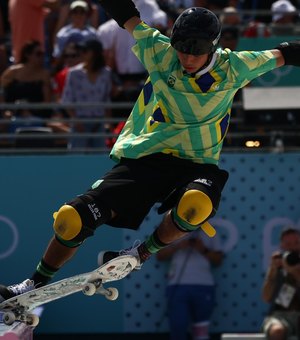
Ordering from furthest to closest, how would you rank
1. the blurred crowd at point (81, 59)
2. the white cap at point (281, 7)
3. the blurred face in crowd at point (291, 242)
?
the white cap at point (281, 7) → the blurred crowd at point (81, 59) → the blurred face in crowd at point (291, 242)

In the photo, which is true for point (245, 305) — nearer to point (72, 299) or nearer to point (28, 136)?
point (72, 299)

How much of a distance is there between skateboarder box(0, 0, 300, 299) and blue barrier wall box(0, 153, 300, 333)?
14.9 feet

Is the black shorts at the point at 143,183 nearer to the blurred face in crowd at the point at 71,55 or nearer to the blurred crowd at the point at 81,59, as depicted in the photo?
the blurred crowd at the point at 81,59

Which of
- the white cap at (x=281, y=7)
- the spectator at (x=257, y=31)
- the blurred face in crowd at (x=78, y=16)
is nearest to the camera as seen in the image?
the spectator at (x=257, y=31)

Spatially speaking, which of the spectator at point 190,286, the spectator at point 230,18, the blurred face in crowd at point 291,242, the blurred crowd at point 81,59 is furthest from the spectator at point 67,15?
the blurred face in crowd at point 291,242

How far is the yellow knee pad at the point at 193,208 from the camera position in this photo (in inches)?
319

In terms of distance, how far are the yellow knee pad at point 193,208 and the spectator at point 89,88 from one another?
497 cm

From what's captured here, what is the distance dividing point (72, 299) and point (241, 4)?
4384mm

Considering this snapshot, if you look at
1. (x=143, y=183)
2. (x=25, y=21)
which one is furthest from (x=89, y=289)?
(x=25, y=21)

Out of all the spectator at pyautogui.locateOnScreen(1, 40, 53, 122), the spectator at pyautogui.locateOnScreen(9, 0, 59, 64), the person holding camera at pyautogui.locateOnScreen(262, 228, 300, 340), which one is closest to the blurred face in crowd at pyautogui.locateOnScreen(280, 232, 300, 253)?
the person holding camera at pyautogui.locateOnScreen(262, 228, 300, 340)

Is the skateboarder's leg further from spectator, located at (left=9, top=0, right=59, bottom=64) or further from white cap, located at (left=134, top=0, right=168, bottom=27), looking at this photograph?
spectator, located at (left=9, top=0, right=59, bottom=64)

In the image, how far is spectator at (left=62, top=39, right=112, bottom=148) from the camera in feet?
42.8

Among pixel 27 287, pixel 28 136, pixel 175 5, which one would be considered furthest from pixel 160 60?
pixel 175 5

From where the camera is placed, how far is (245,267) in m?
13.1
